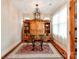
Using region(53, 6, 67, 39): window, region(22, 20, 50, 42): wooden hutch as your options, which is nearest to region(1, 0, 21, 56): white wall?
region(53, 6, 67, 39): window

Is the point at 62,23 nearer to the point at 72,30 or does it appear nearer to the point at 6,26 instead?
the point at 6,26

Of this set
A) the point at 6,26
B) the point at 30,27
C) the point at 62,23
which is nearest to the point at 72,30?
the point at 6,26

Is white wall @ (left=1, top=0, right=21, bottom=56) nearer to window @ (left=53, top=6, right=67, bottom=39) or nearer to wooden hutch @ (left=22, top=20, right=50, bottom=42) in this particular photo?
window @ (left=53, top=6, right=67, bottom=39)

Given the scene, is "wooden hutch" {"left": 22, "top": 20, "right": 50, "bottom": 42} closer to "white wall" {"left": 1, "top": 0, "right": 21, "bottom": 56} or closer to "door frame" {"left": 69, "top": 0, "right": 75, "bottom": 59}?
"white wall" {"left": 1, "top": 0, "right": 21, "bottom": 56}

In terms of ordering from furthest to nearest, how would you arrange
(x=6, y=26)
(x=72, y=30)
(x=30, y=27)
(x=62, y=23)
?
1. (x=30, y=27)
2. (x=62, y=23)
3. (x=6, y=26)
4. (x=72, y=30)

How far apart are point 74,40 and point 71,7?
0.90m

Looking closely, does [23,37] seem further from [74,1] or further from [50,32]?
[74,1]

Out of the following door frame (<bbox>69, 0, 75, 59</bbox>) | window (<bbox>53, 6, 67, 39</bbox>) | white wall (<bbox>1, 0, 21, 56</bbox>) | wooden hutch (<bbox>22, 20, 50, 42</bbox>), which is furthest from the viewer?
wooden hutch (<bbox>22, 20, 50, 42</bbox>)

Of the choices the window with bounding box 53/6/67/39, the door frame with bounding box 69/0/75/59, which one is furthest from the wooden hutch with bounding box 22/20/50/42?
the door frame with bounding box 69/0/75/59

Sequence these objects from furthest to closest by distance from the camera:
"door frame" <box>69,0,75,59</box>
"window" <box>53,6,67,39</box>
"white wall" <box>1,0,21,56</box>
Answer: "window" <box>53,6,67,39</box>
"white wall" <box>1,0,21,56</box>
"door frame" <box>69,0,75,59</box>

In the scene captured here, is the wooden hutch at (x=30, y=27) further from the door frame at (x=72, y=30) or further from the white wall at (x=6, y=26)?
the door frame at (x=72, y=30)

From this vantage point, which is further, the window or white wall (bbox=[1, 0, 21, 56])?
the window

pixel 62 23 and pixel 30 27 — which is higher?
pixel 62 23

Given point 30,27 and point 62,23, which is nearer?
point 62,23
